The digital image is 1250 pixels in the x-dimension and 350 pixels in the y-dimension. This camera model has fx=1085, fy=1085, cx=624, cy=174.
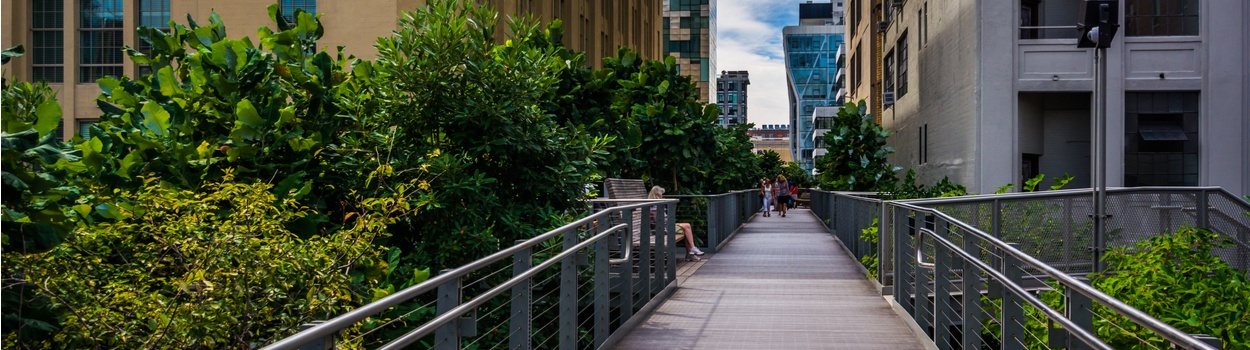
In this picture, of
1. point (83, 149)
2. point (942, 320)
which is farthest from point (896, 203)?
point (83, 149)

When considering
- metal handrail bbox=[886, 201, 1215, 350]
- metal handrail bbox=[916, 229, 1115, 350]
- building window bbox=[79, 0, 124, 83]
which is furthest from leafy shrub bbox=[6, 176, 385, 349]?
building window bbox=[79, 0, 124, 83]

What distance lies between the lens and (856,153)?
28328 mm

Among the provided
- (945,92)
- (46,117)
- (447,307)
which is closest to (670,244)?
(447,307)

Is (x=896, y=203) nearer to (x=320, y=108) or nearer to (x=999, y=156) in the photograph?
(x=320, y=108)

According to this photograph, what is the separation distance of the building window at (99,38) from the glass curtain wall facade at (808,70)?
458 ft

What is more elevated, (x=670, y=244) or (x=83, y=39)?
(x=83, y=39)

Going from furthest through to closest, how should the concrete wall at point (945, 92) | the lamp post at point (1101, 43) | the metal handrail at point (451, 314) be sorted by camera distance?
1. the concrete wall at point (945, 92)
2. the lamp post at point (1101, 43)
3. the metal handrail at point (451, 314)

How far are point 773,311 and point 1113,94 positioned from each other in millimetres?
12786

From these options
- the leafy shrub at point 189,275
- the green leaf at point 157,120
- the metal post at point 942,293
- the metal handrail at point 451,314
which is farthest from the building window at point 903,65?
the leafy shrub at point 189,275

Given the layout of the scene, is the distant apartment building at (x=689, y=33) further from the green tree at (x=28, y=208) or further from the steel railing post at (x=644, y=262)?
the green tree at (x=28, y=208)

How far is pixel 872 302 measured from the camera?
453 inches

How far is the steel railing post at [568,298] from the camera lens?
6953mm

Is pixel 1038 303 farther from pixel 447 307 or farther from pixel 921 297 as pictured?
pixel 921 297

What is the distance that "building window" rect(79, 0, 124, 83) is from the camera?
35906 mm
